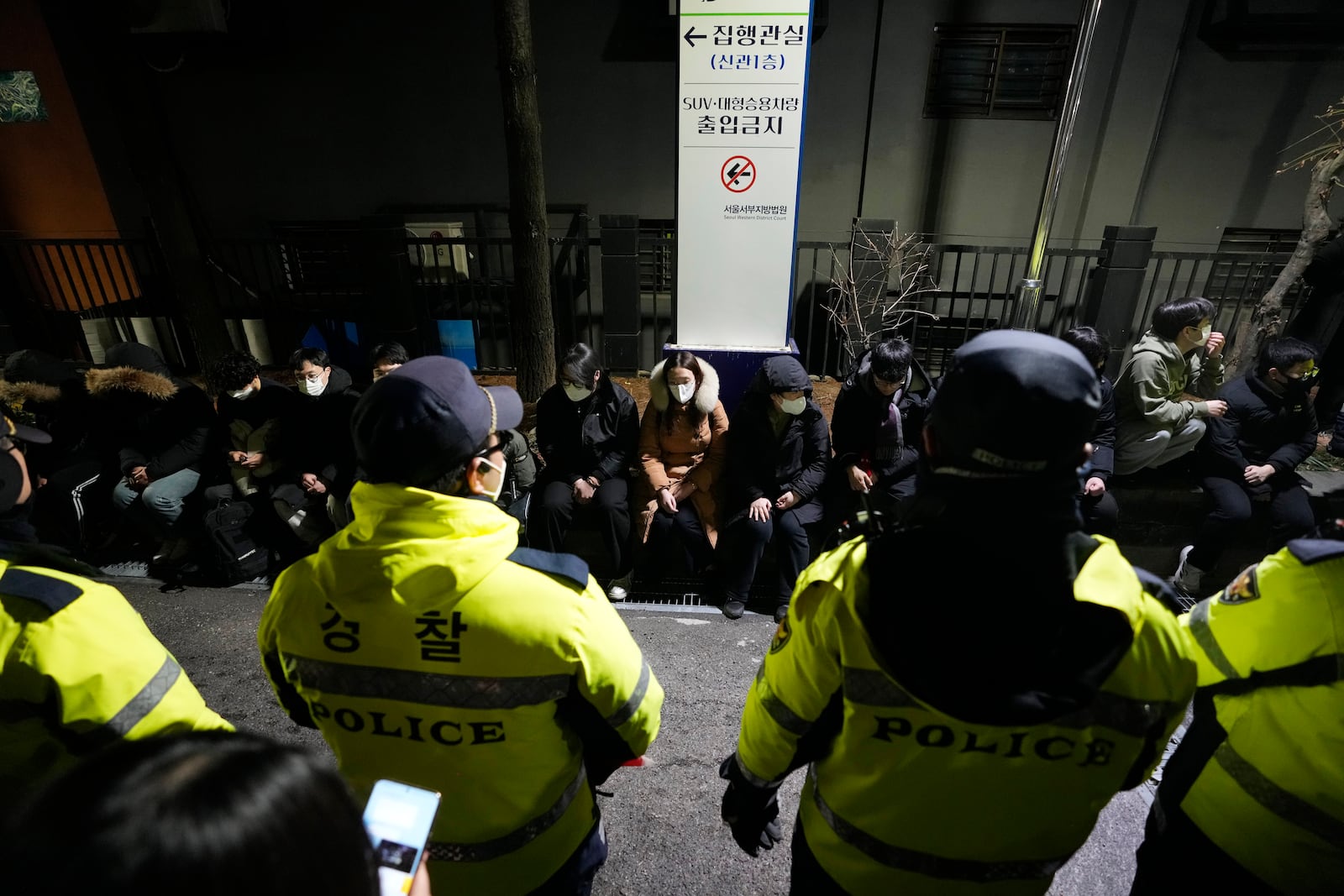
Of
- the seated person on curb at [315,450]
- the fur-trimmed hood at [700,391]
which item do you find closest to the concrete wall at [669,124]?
the fur-trimmed hood at [700,391]

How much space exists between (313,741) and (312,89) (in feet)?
28.5

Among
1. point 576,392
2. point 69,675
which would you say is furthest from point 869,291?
point 69,675

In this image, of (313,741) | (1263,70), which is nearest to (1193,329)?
(313,741)

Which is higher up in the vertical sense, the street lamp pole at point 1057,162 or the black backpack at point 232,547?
the street lamp pole at point 1057,162

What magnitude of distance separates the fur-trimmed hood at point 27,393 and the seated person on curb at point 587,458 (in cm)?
324

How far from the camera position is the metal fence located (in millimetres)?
7156

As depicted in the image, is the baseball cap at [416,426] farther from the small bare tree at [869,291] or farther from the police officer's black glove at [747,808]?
the small bare tree at [869,291]

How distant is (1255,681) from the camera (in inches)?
58.7

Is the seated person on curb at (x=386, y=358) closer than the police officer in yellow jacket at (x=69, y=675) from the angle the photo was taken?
No

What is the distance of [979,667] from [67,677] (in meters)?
1.80

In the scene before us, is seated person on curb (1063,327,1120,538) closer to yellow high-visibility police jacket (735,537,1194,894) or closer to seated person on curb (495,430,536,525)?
yellow high-visibility police jacket (735,537,1194,894)

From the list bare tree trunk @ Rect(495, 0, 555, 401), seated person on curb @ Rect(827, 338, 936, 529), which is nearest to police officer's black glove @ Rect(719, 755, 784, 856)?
seated person on curb @ Rect(827, 338, 936, 529)

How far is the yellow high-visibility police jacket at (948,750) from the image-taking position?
3.96ft

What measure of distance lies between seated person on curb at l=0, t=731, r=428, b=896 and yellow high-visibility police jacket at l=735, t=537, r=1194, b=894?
2.96 ft
